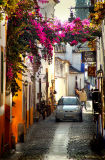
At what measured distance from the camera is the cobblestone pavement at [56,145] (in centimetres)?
1427

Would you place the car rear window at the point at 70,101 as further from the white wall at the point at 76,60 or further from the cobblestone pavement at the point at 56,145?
the white wall at the point at 76,60

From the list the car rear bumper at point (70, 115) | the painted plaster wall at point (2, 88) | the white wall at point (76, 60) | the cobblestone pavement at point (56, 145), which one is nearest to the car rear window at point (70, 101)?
the car rear bumper at point (70, 115)

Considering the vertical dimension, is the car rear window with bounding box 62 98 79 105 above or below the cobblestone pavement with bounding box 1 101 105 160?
above

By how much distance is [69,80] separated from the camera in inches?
Answer: 2975

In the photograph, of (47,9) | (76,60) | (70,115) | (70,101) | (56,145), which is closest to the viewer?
(56,145)

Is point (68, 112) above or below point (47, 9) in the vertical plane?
below

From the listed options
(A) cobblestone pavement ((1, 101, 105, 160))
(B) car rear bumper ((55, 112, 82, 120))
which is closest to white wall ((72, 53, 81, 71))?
(B) car rear bumper ((55, 112, 82, 120))

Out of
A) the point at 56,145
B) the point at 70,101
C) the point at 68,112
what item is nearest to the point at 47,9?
the point at 70,101

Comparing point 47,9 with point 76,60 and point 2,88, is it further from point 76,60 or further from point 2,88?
point 76,60

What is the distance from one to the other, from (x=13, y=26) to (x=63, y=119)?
11.3 metres

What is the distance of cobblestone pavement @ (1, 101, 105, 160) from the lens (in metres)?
14.3

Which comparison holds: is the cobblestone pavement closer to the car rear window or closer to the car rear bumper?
the car rear bumper

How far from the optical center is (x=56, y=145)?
56.5ft

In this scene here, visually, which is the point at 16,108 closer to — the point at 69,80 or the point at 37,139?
the point at 37,139
